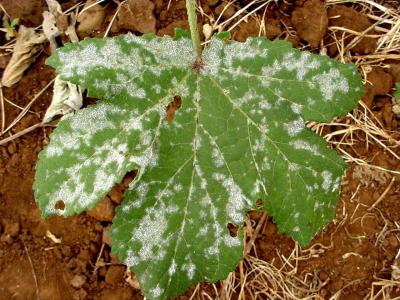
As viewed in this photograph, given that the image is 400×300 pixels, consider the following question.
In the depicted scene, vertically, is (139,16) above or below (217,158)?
above

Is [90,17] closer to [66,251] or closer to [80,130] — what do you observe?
[80,130]

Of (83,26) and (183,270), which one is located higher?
(83,26)

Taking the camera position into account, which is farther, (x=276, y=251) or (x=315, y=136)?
(x=276, y=251)

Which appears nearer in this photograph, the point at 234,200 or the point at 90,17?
the point at 234,200

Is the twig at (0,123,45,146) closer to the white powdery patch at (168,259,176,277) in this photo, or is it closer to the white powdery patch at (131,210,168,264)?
the white powdery patch at (131,210,168,264)

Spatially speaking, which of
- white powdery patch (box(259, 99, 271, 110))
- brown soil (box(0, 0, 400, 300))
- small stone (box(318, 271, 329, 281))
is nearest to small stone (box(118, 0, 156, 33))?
brown soil (box(0, 0, 400, 300))

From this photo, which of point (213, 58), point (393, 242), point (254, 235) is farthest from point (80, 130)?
point (393, 242)

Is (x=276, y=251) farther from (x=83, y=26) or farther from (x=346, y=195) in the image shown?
(x=83, y=26)

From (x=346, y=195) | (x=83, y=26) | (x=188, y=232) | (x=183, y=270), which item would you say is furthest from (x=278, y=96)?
(x=83, y=26)

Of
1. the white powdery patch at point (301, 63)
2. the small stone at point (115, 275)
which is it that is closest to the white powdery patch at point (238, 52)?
the white powdery patch at point (301, 63)
